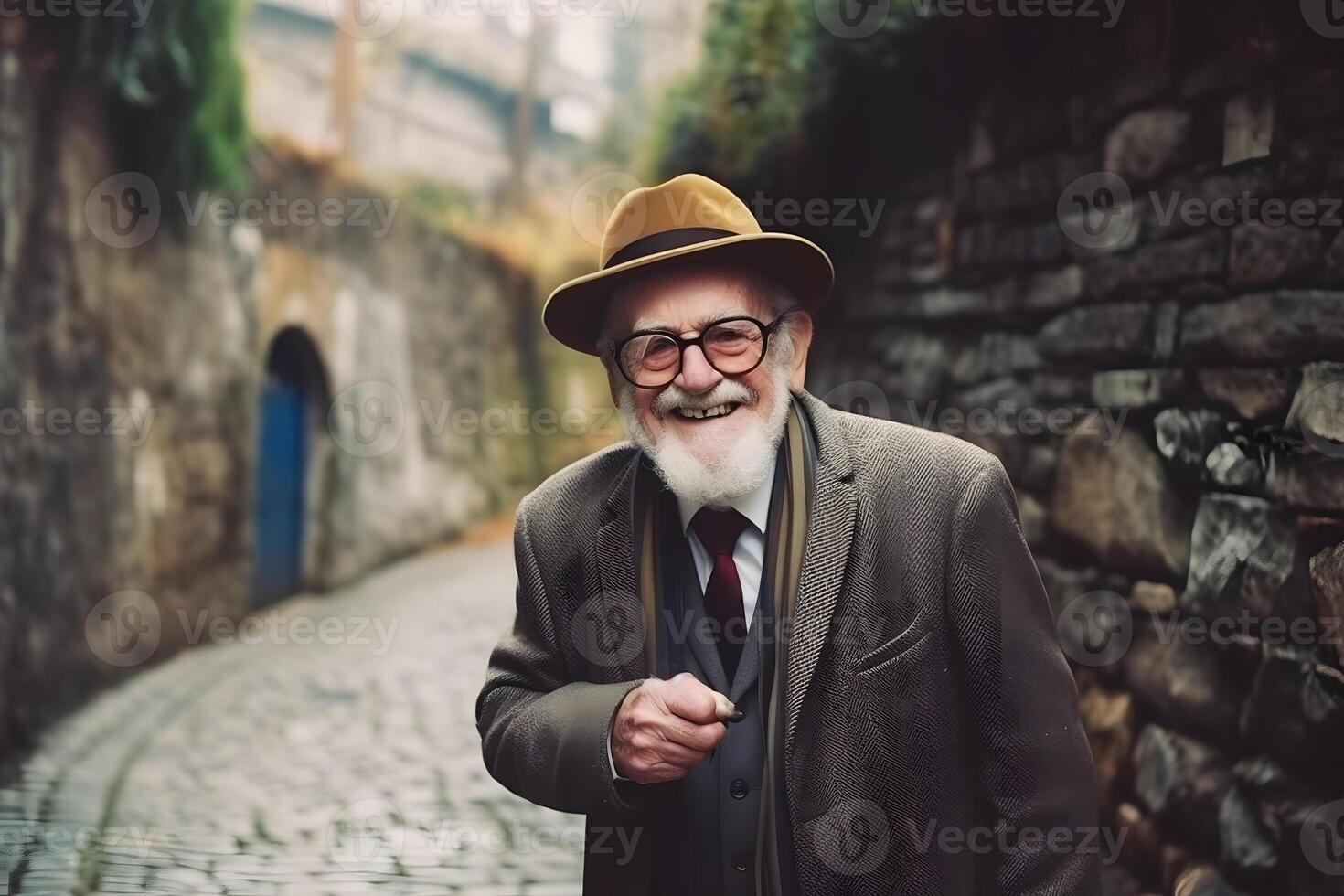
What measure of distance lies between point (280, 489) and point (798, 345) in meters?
8.47

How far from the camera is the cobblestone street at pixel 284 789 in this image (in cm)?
391

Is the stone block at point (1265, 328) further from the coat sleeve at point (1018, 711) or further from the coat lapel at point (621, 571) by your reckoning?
the coat lapel at point (621, 571)

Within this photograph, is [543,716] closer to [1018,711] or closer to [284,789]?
[1018,711]

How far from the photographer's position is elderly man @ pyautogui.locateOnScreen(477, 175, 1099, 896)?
1785 millimetres

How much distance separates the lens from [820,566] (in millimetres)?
1819

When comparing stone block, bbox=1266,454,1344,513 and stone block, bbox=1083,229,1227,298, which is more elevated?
stone block, bbox=1083,229,1227,298

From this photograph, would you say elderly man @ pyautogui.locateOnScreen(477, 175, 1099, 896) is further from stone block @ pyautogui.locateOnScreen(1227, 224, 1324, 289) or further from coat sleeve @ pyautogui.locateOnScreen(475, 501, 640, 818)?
stone block @ pyautogui.locateOnScreen(1227, 224, 1324, 289)

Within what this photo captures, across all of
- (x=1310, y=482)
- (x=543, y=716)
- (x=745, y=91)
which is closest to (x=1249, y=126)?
(x=1310, y=482)

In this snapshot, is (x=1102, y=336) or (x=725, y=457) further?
(x=1102, y=336)

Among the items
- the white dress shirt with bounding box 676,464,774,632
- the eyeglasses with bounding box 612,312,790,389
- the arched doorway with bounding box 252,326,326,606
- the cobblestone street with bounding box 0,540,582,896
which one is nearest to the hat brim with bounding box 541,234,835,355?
the eyeglasses with bounding box 612,312,790,389

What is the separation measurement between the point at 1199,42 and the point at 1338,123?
63 centimetres

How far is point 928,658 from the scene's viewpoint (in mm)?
1833

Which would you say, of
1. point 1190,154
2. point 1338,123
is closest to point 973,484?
point 1338,123

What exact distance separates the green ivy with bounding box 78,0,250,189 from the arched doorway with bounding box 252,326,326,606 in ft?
8.11
